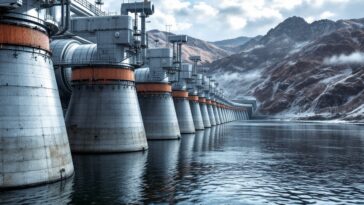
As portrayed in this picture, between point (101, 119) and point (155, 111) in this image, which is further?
point (155, 111)

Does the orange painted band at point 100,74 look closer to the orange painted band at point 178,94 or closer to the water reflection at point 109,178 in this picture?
the water reflection at point 109,178

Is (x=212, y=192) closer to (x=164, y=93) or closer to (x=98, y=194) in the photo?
(x=98, y=194)

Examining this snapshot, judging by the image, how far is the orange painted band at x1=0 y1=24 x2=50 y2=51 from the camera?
26.0 m

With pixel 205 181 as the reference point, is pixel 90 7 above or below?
above

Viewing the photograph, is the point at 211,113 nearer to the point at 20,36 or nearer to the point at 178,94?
the point at 178,94

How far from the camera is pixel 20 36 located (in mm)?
26516

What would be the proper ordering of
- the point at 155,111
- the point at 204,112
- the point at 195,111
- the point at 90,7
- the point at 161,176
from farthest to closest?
the point at 204,112, the point at 195,111, the point at 155,111, the point at 90,7, the point at 161,176

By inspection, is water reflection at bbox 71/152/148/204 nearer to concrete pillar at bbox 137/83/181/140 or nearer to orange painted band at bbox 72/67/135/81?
orange painted band at bbox 72/67/135/81

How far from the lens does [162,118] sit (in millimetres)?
67938

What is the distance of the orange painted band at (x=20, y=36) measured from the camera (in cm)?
2602

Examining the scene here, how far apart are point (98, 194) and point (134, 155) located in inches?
763

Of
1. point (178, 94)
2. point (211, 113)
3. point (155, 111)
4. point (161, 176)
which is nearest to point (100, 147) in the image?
point (161, 176)

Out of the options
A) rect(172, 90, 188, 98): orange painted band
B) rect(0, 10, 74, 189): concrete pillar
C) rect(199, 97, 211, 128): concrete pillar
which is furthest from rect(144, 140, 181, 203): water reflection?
rect(199, 97, 211, 128): concrete pillar

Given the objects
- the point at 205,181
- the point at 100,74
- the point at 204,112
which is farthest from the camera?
the point at 204,112
